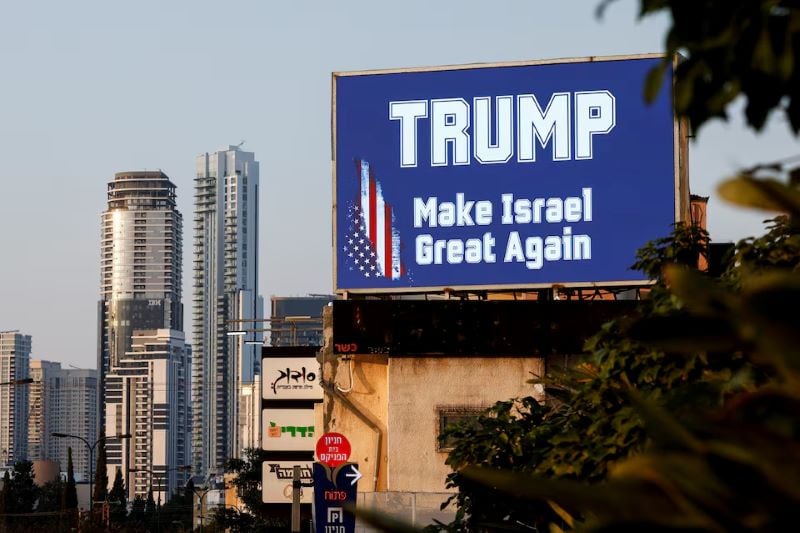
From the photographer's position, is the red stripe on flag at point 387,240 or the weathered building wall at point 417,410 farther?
the red stripe on flag at point 387,240

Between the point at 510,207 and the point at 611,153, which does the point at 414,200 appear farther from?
the point at 611,153

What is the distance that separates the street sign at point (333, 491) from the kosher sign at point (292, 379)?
1415 inches

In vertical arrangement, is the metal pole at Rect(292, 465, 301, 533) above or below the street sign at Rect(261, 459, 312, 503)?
above

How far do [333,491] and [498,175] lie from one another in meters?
15.5

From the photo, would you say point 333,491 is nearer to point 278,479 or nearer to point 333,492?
point 333,492

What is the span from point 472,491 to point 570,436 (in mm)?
6561

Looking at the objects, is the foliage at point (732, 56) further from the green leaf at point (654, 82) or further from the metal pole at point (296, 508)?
the metal pole at point (296, 508)

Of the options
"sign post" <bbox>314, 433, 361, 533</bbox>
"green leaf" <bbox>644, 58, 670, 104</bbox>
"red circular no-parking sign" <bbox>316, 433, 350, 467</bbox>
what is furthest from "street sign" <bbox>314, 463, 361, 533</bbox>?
"green leaf" <bbox>644, 58, 670, 104</bbox>

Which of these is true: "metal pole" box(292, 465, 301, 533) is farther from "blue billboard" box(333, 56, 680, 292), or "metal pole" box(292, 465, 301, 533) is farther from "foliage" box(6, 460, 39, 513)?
"foliage" box(6, 460, 39, 513)

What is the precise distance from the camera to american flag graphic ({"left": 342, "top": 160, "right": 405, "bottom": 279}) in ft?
136

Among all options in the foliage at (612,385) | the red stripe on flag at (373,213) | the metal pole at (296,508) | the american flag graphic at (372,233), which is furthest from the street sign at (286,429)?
the foliage at (612,385)

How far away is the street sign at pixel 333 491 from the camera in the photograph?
89.6 feet

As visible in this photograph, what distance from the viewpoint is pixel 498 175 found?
41.3m

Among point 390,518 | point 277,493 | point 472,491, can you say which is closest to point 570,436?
point 472,491
